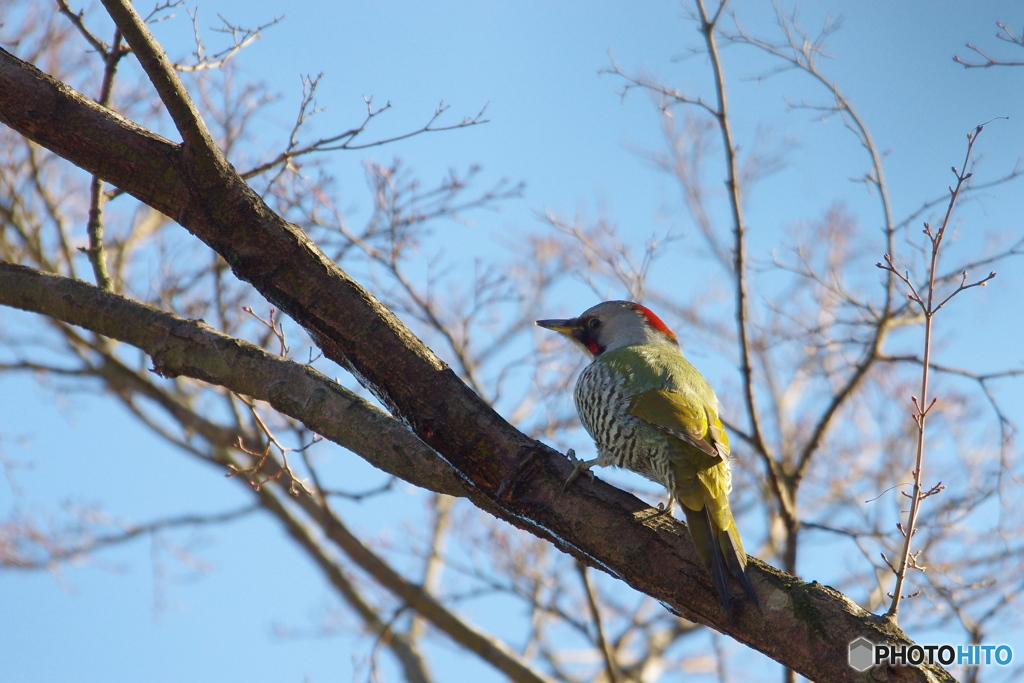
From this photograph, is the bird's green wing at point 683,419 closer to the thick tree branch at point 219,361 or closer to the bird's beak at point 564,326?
the thick tree branch at point 219,361

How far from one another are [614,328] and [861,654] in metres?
3.37

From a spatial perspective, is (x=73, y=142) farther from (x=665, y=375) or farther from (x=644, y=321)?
(x=644, y=321)

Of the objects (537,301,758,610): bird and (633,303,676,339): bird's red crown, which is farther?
(633,303,676,339): bird's red crown

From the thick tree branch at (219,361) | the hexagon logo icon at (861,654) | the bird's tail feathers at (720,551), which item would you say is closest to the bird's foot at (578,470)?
the bird's tail feathers at (720,551)

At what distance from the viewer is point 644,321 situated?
6.07 m

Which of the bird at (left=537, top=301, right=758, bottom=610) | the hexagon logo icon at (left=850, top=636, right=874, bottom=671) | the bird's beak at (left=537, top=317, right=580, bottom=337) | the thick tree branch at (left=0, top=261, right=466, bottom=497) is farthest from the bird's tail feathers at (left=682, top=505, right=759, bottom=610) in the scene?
the bird's beak at (left=537, top=317, right=580, bottom=337)

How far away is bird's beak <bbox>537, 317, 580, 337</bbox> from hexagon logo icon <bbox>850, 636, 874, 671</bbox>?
3.60 meters

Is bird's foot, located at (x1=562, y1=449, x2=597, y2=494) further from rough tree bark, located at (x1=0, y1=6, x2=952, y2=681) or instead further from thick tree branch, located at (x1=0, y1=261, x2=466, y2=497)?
thick tree branch, located at (x1=0, y1=261, x2=466, y2=497)

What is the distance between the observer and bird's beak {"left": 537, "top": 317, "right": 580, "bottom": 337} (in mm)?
6406

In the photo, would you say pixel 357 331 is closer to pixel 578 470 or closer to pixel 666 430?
pixel 578 470

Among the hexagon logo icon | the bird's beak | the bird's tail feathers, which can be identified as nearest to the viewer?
the hexagon logo icon

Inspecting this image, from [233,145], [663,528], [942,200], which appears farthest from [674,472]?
[233,145]

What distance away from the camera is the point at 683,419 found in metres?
4.33

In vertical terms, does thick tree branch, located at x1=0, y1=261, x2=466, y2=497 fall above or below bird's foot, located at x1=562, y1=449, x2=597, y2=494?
above
